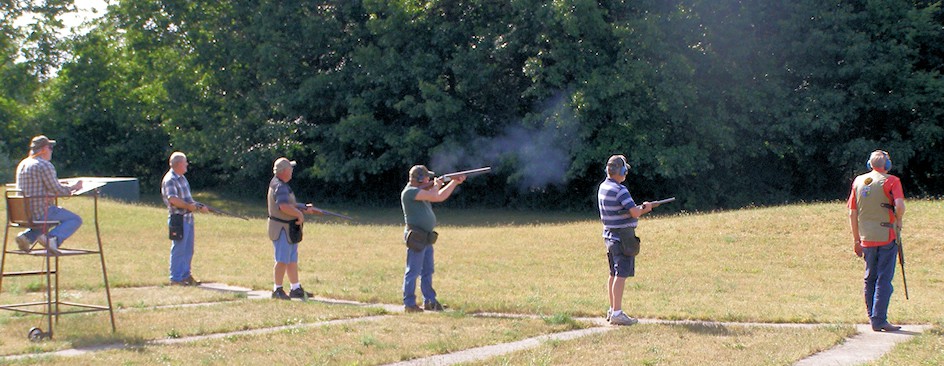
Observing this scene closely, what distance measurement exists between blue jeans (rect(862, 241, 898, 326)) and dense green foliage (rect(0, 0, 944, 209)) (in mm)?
17907

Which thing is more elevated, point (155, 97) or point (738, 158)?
point (155, 97)

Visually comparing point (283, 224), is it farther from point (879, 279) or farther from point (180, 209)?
point (879, 279)

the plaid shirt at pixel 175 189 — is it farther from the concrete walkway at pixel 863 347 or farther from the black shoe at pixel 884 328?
the black shoe at pixel 884 328

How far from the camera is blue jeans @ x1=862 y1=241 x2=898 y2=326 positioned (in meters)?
9.47

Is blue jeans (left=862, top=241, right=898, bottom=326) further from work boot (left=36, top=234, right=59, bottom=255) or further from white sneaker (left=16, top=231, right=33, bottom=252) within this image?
white sneaker (left=16, top=231, right=33, bottom=252)

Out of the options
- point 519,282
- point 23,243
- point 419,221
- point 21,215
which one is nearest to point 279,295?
point 419,221

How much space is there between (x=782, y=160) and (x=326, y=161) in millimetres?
14587

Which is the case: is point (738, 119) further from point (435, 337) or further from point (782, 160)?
point (435, 337)

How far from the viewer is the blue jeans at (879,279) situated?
373 inches

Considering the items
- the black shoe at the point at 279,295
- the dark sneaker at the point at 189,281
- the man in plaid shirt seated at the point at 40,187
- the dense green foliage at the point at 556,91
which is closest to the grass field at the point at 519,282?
the dark sneaker at the point at 189,281

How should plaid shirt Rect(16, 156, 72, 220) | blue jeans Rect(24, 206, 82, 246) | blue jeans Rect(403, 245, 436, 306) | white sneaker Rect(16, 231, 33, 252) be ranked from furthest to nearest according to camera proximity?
blue jeans Rect(403, 245, 436, 306) < blue jeans Rect(24, 206, 82, 246) < white sneaker Rect(16, 231, 33, 252) < plaid shirt Rect(16, 156, 72, 220)

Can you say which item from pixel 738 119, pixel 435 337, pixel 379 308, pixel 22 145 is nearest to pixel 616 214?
pixel 435 337

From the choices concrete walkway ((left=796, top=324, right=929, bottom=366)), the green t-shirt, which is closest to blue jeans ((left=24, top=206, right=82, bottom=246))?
the green t-shirt

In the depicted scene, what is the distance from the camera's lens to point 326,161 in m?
33.2
